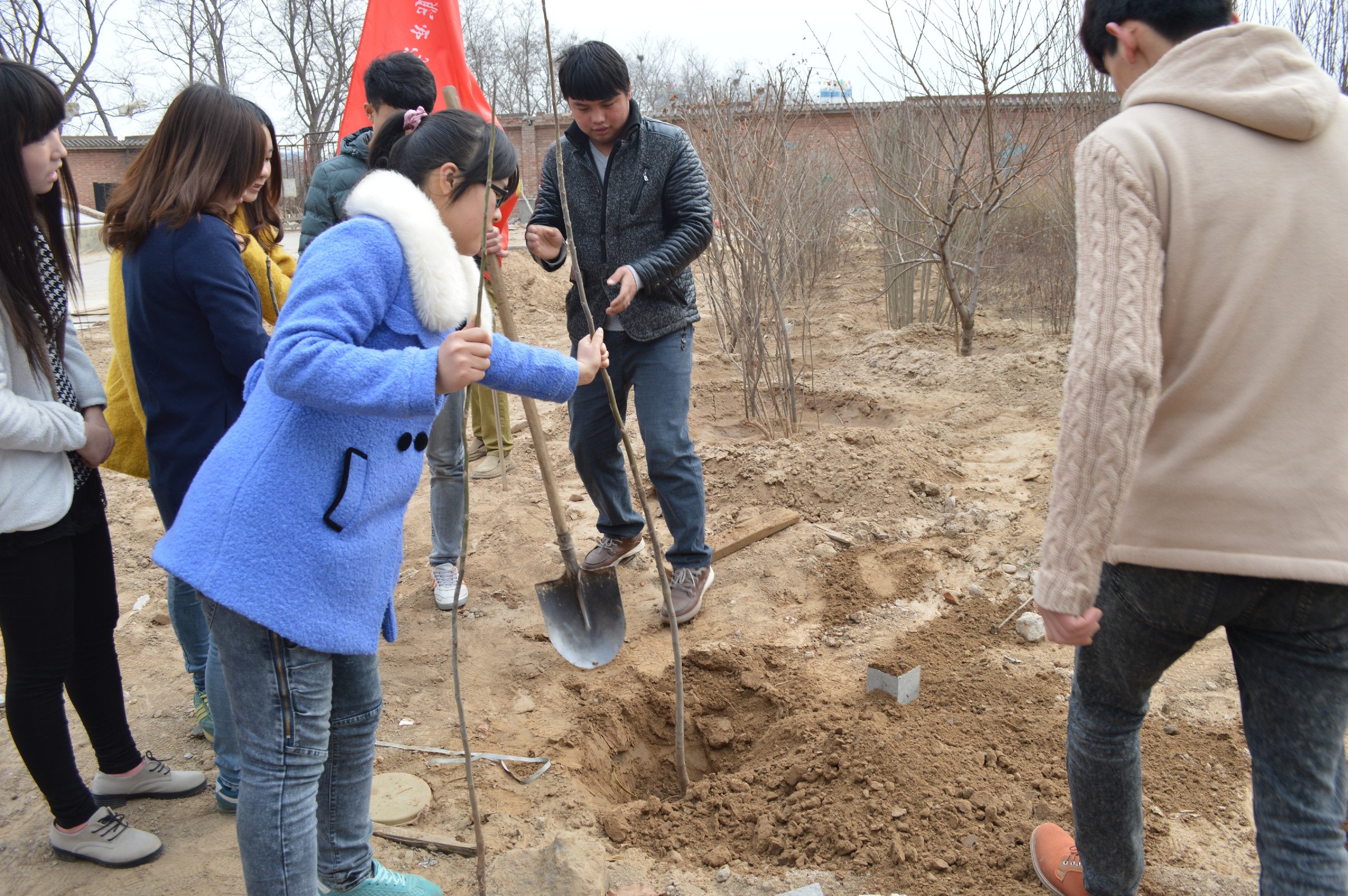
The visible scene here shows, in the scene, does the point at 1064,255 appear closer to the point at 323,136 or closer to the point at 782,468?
the point at 782,468

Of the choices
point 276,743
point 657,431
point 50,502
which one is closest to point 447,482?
point 657,431

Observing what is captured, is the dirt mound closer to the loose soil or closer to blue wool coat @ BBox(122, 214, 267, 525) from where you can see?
the loose soil

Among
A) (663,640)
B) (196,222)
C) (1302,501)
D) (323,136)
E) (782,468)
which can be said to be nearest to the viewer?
(1302,501)

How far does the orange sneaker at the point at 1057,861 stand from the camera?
1.95 metres

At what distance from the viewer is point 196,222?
6.80ft

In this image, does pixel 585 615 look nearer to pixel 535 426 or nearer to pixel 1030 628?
pixel 535 426

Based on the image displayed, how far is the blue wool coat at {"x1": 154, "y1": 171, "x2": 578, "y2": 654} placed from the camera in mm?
1472

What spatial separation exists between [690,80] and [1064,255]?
3812 millimetres

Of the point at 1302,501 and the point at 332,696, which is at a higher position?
the point at 1302,501

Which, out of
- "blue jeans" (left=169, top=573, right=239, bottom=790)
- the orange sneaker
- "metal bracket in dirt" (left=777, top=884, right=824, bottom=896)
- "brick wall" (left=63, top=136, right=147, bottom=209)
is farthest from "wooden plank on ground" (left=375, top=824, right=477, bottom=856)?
"brick wall" (left=63, top=136, right=147, bottom=209)

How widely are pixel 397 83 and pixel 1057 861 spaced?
307 cm

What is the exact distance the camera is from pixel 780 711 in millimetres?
2924

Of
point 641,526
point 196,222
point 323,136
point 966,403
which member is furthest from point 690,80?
point 323,136

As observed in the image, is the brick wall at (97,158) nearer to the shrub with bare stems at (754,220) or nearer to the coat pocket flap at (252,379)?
the shrub with bare stems at (754,220)
